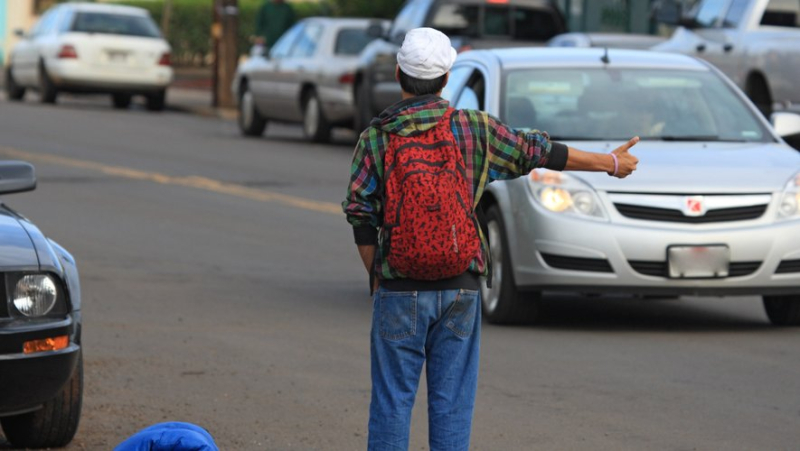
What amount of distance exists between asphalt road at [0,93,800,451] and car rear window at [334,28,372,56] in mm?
7781

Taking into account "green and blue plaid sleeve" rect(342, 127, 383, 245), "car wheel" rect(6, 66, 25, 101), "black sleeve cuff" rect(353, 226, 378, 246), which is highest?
"green and blue plaid sleeve" rect(342, 127, 383, 245)

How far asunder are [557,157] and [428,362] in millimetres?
699

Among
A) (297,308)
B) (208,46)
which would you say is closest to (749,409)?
(297,308)

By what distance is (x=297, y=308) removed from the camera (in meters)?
10.5

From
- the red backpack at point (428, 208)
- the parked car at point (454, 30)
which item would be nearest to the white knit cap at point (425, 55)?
the red backpack at point (428, 208)

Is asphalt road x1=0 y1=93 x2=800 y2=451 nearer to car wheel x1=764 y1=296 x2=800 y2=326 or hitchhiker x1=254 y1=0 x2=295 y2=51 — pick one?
car wheel x1=764 y1=296 x2=800 y2=326

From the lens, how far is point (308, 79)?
2361 cm

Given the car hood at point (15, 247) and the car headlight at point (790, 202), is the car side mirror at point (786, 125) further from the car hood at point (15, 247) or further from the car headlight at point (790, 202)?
the car hood at point (15, 247)

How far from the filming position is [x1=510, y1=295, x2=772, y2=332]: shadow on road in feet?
33.0

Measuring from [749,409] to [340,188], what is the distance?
9.84m

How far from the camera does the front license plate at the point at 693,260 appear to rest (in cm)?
947

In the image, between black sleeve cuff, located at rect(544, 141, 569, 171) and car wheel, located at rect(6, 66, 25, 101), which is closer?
black sleeve cuff, located at rect(544, 141, 569, 171)

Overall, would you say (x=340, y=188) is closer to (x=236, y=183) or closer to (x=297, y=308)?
(x=236, y=183)

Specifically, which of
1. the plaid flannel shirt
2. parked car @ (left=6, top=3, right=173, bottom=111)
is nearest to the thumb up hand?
the plaid flannel shirt
